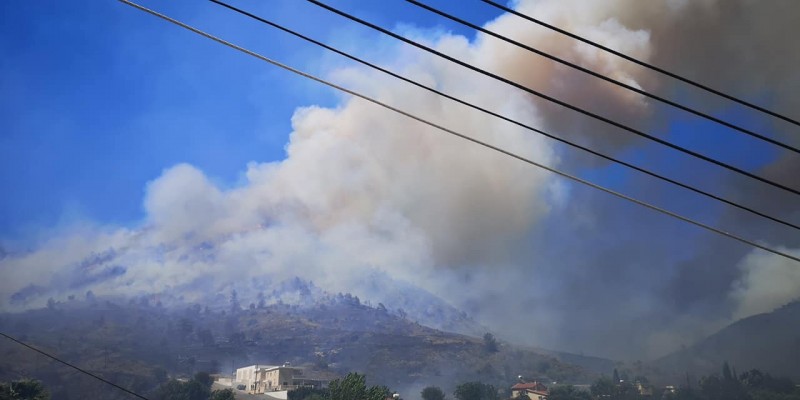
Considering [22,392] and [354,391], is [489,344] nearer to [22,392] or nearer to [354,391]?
[354,391]

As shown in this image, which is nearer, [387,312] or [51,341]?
[51,341]

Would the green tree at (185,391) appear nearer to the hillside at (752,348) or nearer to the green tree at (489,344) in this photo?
the green tree at (489,344)

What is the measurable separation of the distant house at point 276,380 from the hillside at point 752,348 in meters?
67.6

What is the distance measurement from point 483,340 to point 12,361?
9539cm

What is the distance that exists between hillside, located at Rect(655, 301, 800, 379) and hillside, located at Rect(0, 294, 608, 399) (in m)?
20.7

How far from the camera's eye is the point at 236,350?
146m

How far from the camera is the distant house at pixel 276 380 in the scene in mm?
95938

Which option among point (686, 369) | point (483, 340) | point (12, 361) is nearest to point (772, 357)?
point (686, 369)

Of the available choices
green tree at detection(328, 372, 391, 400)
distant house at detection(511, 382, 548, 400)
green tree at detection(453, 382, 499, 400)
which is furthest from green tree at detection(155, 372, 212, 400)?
distant house at detection(511, 382, 548, 400)

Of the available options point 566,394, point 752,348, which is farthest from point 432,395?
point 752,348

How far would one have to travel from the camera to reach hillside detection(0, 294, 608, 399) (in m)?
115

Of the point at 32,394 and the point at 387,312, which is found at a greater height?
the point at 387,312

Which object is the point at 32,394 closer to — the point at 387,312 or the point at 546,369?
the point at 546,369

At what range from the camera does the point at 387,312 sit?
19700 centimetres
